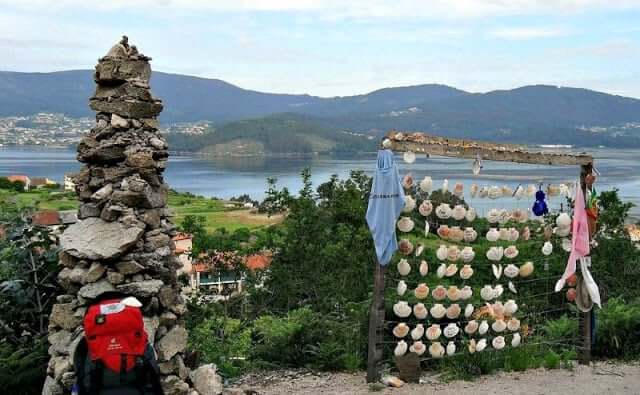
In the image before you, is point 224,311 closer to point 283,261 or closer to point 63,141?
point 283,261

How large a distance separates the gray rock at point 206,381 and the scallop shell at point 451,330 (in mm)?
2675

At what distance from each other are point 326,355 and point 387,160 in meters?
2.23

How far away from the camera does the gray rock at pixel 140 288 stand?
4.50m

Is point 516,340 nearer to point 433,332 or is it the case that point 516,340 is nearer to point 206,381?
point 433,332

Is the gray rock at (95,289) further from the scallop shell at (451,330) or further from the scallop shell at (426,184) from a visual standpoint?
the scallop shell at (451,330)

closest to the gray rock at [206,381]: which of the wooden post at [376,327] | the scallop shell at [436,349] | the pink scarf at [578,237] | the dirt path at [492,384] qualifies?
the dirt path at [492,384]

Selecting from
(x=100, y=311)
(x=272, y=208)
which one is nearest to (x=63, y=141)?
(x=272, y=208)

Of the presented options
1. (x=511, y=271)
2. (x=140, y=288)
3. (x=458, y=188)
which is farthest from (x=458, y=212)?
(x=140, y=288)

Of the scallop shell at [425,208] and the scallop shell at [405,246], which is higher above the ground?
the scallop shell at [425,208]

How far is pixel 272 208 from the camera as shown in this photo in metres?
14.0

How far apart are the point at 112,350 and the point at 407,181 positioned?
369 centimetres

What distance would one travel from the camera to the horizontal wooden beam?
21.0 feet

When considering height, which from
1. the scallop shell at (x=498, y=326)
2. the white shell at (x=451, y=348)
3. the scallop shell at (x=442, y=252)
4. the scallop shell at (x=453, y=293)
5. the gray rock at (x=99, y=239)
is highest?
the gray rock at (x=99, y=239)

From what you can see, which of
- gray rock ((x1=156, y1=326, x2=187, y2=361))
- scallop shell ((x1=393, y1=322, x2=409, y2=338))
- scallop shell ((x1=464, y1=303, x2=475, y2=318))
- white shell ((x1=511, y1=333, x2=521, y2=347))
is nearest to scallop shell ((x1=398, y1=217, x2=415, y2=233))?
scallop shell ((x1=393, y1=322, x2=409, y2=338))
